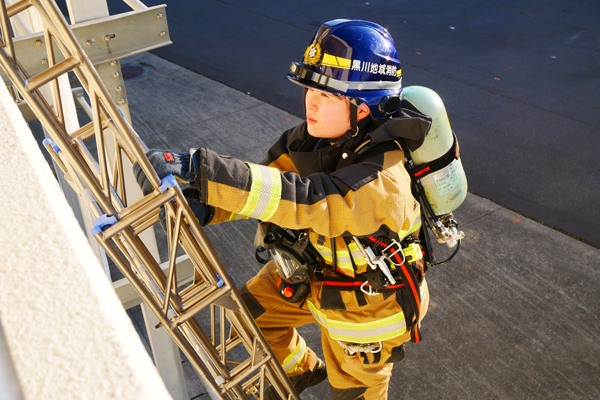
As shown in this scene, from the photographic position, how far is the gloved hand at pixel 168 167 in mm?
1584

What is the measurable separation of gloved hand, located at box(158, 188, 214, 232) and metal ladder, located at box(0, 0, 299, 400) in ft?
0.55

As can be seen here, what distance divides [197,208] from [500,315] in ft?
9.13

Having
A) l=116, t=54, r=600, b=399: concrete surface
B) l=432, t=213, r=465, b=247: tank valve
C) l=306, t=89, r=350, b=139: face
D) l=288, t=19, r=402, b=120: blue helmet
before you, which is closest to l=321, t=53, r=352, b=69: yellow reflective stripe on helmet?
l=288, t=19, r=402, b=120: blue helmet

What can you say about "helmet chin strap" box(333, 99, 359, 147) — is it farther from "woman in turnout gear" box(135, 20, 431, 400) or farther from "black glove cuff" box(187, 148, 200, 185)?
"black glove cuff" box(187, 148, 200, 185)

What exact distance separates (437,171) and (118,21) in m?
1.63

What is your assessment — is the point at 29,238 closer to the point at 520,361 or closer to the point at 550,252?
the point at 520,361

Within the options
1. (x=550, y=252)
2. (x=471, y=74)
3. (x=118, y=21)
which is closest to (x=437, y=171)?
(x=118, y=21)

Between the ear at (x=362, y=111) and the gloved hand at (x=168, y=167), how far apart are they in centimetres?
99

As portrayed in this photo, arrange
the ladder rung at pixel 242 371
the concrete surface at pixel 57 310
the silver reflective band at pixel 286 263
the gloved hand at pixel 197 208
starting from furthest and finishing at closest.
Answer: the silver reflective band at pixel 286 263 < the ladder rung at pixel 242 371 < the gloved hand at pixel 197 208 < the concrete surface at pixel 57 310

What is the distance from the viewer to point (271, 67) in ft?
26.8

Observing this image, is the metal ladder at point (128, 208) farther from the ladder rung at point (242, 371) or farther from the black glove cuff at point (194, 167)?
the black glove cuff at point (194, 167)

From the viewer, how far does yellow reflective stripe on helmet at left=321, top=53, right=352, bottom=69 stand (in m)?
2.37

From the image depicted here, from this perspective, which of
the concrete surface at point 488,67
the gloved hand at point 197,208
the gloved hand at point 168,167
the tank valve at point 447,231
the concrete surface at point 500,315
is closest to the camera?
the gloved hand at point 168,167

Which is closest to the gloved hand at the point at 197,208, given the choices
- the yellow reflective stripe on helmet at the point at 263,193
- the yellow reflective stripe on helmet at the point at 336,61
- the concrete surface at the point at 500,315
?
the yellow reflective stripe on helmet at the point at 263,193
